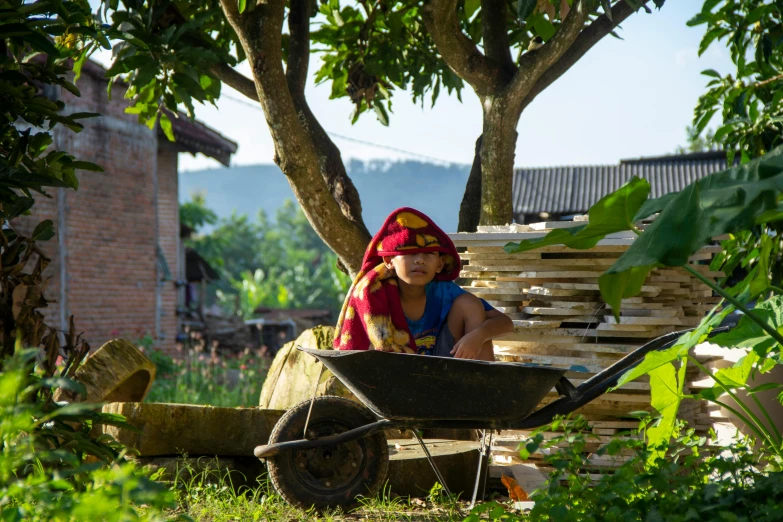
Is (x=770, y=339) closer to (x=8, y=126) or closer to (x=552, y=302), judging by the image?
(x=552, y=302)

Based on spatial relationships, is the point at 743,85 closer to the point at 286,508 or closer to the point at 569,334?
the point at 569,334

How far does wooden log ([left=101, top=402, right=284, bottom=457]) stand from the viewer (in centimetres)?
451

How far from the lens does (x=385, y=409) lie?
3.44 metres

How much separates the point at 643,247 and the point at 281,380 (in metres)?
3.97

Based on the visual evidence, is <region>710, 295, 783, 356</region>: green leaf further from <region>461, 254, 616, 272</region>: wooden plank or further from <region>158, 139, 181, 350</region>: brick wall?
<region>158, 139, 181, 350</region>: brick wall

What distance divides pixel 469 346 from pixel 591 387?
590 mm

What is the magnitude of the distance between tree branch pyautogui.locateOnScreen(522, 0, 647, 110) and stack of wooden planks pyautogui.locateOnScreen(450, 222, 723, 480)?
1317 millimetres

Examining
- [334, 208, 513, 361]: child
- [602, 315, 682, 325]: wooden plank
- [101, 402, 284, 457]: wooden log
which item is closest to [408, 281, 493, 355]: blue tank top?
[334, 208, 513, 361]: child

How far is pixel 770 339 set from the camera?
2.75 meters

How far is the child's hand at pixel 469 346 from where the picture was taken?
147 inches

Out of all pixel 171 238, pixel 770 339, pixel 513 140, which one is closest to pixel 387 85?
pixel 513 140

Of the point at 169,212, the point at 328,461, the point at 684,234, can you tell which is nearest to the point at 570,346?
the point at 328,461

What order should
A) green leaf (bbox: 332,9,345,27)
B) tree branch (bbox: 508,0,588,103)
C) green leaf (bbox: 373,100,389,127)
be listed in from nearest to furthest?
tree branch (bbox: 508,0,588,103), green leaf (bbox: 332,9,345,27), green leaf (bbox: 373,100,389,127)

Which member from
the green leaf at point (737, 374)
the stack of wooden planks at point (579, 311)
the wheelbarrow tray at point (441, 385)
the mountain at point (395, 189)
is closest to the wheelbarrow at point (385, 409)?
the wheelbarrow tray at point (441, 385)
